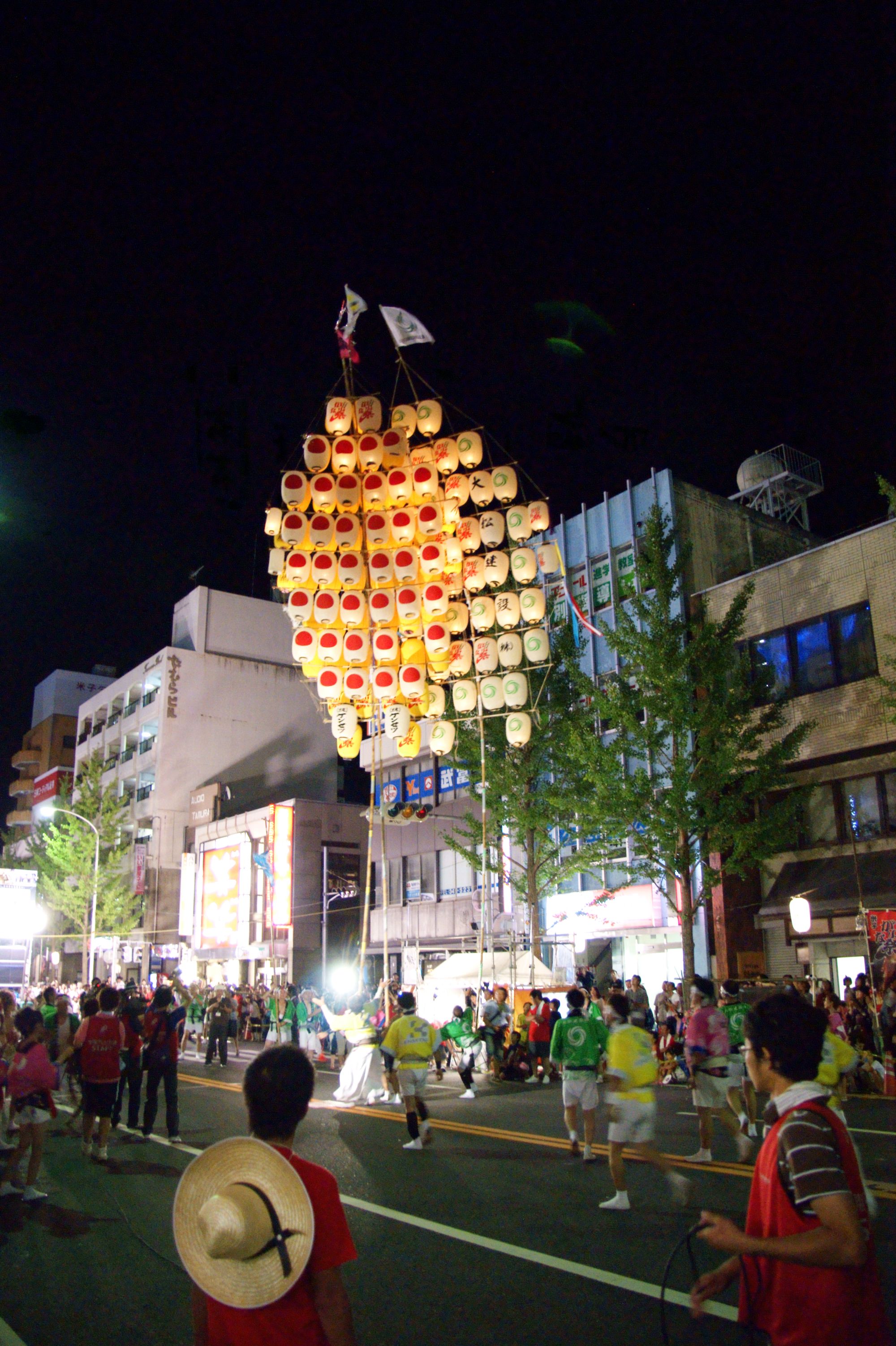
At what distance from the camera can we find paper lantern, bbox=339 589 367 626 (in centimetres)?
2350

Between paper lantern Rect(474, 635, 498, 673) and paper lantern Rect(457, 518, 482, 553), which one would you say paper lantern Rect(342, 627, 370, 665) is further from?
paper lantern Rect(457, 518, 482, 553)

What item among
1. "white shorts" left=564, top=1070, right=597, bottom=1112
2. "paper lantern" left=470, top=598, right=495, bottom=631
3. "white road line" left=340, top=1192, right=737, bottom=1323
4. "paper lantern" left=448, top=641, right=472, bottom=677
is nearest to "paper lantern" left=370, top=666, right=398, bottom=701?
"paper lantern" left=448, top=641, right=472, bottom=677

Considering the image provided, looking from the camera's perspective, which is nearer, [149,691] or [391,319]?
[391,319]

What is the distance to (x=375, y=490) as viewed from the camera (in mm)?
23375

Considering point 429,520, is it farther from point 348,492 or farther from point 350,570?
point 350,570

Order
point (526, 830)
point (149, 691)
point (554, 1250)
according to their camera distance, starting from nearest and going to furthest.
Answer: point (554, 1250), point (526, 830), point (149, 691)

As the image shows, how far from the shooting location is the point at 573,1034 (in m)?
10.1

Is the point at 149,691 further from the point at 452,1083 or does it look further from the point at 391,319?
the point at 452,1083

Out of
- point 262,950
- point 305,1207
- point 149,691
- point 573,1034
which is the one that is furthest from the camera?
point 149,691

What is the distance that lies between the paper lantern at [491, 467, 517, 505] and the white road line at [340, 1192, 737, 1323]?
17990mm

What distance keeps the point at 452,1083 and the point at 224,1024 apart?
697 centimetres

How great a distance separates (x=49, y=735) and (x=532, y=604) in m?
63.2

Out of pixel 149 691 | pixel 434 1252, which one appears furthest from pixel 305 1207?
pixel 149 691

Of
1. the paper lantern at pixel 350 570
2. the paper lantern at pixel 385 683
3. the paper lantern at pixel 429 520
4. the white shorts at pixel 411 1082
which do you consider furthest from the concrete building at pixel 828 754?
the white shorts at pixel 411 1082
